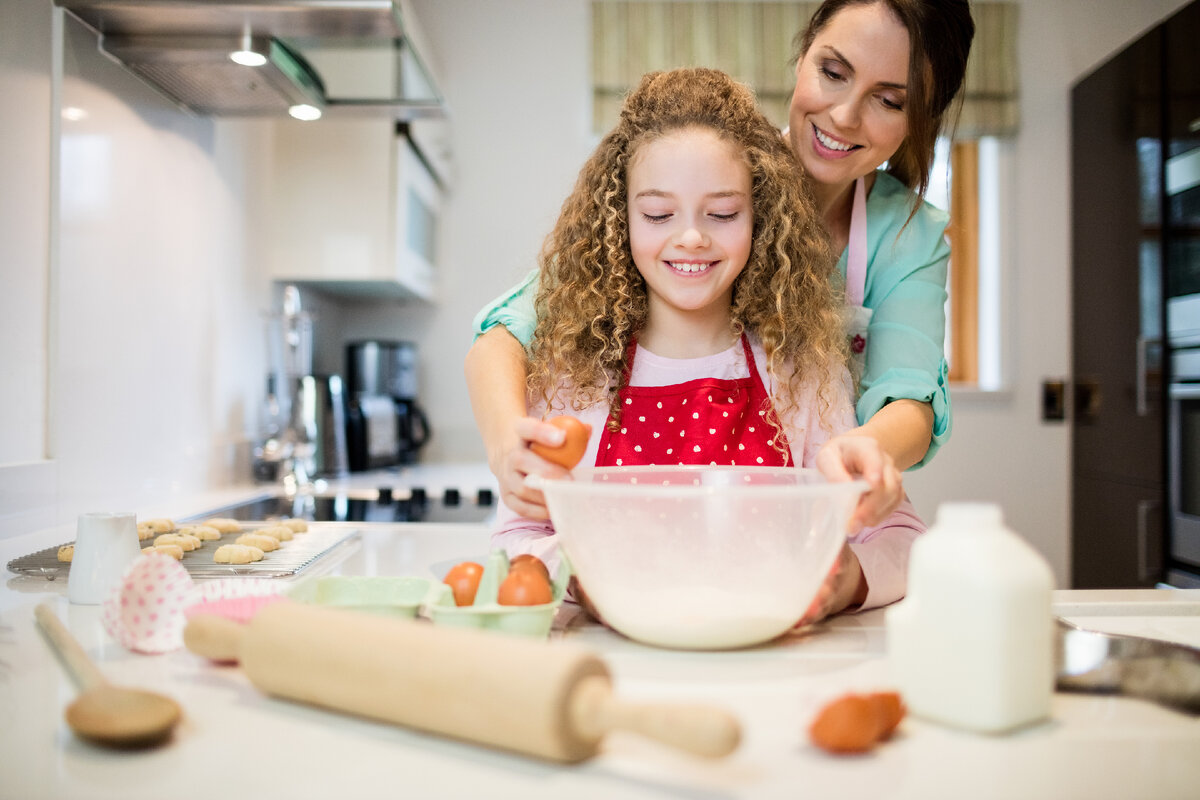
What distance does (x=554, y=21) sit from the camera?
3.12 meters

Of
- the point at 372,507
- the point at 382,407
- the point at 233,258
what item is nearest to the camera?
the point at 372,507

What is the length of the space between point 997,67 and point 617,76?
130 cm

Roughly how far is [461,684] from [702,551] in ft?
0.66

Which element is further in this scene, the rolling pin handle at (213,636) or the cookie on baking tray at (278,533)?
the cookie on baking tray at (278,533)

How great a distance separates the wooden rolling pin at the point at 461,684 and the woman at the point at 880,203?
413 millimetres

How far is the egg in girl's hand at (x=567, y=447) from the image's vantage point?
68 centimetres

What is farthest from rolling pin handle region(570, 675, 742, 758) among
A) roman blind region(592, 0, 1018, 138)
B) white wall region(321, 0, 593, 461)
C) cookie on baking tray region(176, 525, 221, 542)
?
roman blind region(592, 0, 1018, 138)

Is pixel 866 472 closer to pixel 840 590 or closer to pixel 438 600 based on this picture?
pixel 840 590

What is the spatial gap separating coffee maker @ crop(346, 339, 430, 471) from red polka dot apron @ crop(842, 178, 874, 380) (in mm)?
1718

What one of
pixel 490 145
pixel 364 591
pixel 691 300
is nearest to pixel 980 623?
pixel 364 591

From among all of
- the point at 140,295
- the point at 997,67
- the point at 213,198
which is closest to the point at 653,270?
the point at 140,295

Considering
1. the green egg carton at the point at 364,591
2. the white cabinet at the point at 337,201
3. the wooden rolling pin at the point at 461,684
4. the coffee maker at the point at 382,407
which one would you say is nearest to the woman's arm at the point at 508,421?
the green egg carton at the point at 364,591

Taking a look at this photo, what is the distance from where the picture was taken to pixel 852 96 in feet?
3.62

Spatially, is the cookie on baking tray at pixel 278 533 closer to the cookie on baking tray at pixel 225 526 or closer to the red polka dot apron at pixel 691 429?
the cookie on baking tray at pixel 225 526
